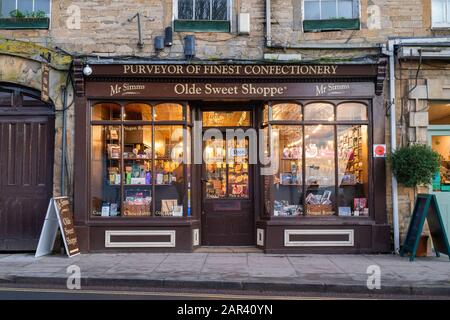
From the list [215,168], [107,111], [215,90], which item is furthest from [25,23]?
[215,168]

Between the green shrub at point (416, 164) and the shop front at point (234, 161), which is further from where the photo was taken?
the shop front at point (234, 161)

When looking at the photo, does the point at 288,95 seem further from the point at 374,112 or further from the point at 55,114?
the point at 55,114

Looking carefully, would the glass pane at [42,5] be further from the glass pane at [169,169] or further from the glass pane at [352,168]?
the glass pane at [352,168]

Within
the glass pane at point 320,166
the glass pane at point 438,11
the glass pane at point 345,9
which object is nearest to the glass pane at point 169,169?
the glass pane at point 320,166

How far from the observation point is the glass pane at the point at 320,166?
10016 mm

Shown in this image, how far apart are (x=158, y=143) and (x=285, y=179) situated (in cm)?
288

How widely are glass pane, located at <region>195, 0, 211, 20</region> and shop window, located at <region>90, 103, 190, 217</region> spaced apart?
206cm

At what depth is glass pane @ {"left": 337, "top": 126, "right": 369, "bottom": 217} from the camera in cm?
995

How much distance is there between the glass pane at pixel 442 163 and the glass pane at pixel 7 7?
31.7ft

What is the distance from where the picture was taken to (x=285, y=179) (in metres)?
10.1

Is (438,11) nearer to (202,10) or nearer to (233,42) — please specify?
(233,42)

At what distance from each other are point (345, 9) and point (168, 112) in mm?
4523

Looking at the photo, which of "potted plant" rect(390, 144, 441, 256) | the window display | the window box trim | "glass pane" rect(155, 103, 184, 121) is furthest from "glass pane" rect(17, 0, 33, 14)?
"potted plant" rect(390, 144, 441, 256)

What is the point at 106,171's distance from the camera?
1011 cm
